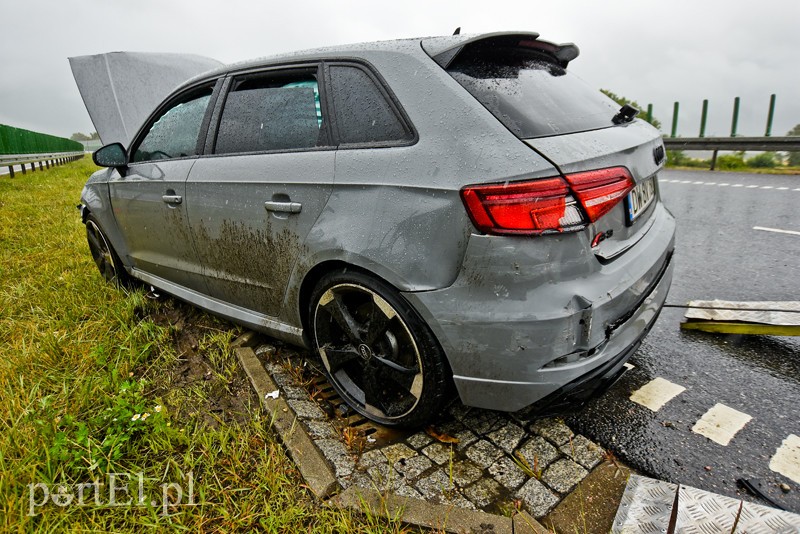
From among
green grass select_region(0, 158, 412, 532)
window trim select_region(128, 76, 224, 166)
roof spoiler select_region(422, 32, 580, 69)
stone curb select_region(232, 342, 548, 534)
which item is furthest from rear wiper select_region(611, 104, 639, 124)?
window trim select_region(128, 76, 224, 166)

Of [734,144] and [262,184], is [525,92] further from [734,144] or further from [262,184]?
[734,144]

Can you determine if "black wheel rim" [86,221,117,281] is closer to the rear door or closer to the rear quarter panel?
the rear door

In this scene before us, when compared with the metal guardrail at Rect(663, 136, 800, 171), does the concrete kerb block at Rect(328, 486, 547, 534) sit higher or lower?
higher

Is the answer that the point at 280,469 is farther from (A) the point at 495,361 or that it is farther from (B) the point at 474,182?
(B) the point at 474,182

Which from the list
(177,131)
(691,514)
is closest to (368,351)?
(691,514)

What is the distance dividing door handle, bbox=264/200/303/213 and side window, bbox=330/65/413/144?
36 cm

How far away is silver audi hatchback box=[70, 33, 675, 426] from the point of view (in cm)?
163

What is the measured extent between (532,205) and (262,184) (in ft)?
4.38

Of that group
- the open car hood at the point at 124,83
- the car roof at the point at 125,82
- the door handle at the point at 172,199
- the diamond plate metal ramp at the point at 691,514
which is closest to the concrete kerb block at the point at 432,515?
the diamond plate metal ramp at the point at 691,514

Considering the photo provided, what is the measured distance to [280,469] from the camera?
1894 millimetres

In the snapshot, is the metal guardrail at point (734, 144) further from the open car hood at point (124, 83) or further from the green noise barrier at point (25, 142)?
the green noise barrier at point (25, 142)

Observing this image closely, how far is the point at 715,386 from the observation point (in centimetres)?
239

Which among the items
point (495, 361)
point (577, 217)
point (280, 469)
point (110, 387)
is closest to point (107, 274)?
point (110, 387)

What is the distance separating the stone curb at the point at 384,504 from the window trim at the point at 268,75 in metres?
1.25
